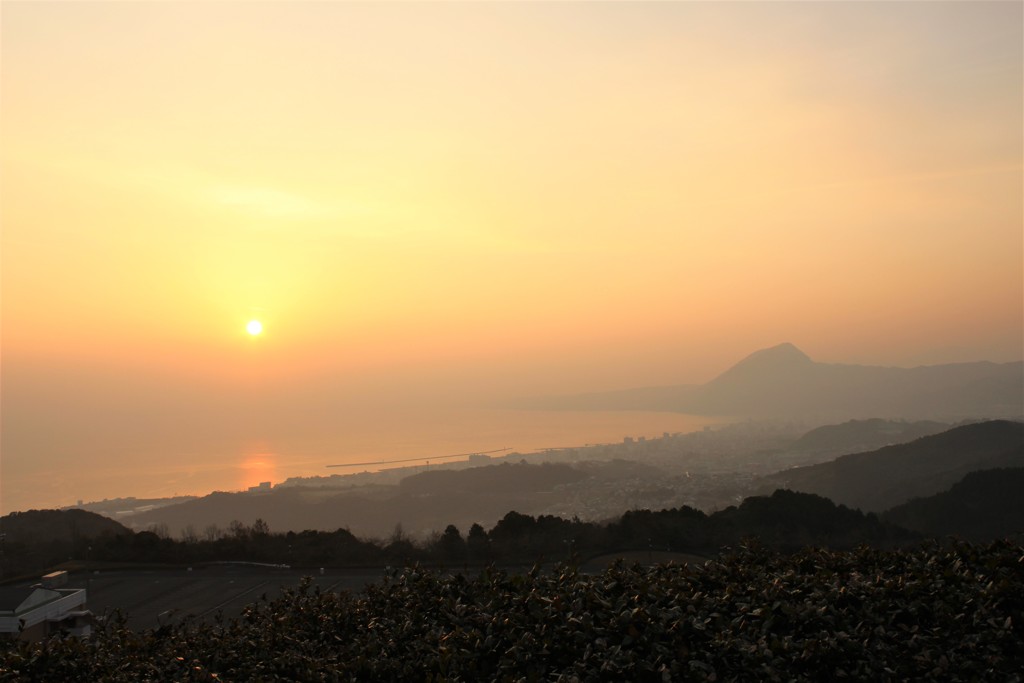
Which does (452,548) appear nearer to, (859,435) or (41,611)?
(41,611)

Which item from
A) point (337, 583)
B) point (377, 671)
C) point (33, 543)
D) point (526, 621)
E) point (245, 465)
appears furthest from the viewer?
point (245, 465)

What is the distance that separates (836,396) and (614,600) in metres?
166

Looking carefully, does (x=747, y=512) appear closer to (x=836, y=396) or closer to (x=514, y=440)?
(x=514, y=440)

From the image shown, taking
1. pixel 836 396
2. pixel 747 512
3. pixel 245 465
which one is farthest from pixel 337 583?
pixel 836 396

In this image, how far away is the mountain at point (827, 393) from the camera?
12675 centimetres

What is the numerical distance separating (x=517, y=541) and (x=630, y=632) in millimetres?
18346

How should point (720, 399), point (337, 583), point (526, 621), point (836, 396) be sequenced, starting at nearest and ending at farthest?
point (526, 621), point (337, 583), point (836, 396), point (720, 399)

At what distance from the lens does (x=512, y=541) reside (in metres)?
24.2

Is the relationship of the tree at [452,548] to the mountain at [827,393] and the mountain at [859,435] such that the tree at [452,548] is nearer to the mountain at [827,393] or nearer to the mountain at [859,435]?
the mountain at [859,435]

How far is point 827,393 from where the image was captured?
527 feet

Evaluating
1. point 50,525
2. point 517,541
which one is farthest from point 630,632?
point 50,525

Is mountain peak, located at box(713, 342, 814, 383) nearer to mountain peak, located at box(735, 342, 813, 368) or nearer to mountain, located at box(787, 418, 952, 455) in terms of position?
mountain peak, located at box(735, 342, 813, 368)

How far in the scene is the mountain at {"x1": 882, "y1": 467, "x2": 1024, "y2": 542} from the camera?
1153 inches

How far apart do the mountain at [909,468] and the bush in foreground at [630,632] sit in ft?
126
